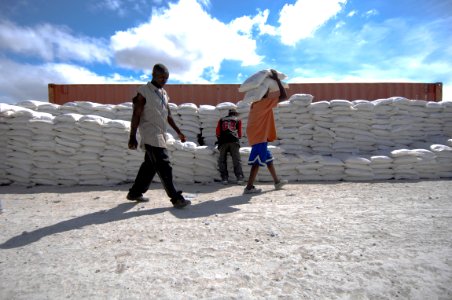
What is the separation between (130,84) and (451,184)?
6.57m

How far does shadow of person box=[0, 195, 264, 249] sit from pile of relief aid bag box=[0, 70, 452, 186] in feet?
4.73

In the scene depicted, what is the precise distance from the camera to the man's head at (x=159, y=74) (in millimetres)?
3059

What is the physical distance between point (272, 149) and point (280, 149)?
137 millimetres

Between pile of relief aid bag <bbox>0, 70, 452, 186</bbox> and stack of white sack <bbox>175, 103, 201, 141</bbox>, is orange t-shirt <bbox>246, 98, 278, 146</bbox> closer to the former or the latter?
pile of relief aid bag <bbox>0, 70, 452, 186</bbox>

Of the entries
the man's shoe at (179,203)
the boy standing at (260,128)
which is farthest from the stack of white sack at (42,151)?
the boy standing at (260,128)

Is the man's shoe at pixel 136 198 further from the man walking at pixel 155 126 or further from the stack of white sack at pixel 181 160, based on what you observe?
the stack of white sack at pixel 181 160

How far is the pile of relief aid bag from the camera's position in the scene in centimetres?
455

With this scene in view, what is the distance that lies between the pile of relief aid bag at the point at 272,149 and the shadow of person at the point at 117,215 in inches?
56.8

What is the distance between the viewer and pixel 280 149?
4805 millimetres

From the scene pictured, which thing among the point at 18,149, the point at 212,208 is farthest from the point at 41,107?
the point at 212,208

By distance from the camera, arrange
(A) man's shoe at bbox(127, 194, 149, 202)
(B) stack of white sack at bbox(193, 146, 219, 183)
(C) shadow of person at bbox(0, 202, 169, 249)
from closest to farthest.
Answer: (C) shadow of person at bbox(0, 202, 169, 249)
(A) man's shoe at bbox(127, 194, 149, 202)
(B) stack of white sack at bbox(193, 146, 219, 183)

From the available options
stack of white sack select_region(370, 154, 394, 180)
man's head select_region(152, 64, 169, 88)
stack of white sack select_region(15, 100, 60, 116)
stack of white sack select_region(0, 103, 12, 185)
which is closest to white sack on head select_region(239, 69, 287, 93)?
man's head select_region(152, 64, 169, 88)

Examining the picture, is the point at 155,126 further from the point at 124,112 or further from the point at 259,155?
the point at 124,112

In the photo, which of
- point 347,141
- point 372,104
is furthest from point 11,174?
point 372,104
